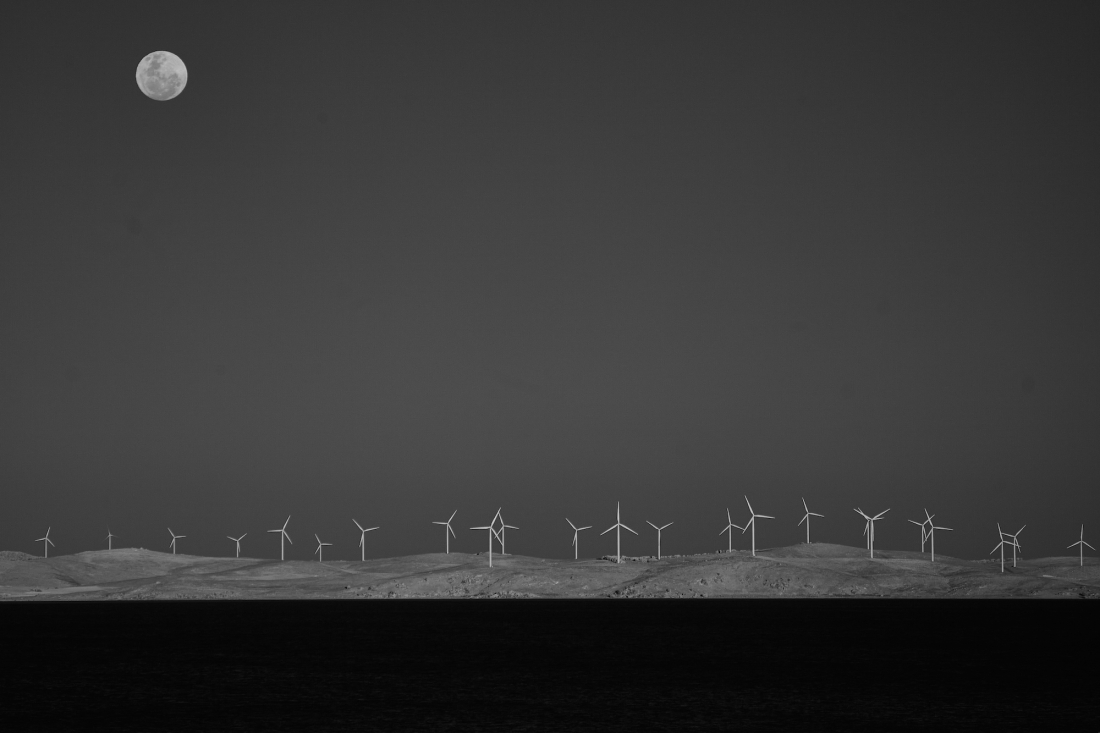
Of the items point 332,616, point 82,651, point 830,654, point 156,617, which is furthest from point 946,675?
point 156,617

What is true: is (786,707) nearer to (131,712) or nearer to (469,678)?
(469,678)

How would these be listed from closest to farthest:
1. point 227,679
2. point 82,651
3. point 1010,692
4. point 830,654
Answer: point 1010,692 < point 227,679 < point 830,654 < point 82,651

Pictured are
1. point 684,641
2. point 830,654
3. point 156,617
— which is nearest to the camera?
point 830,654

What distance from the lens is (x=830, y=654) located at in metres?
117

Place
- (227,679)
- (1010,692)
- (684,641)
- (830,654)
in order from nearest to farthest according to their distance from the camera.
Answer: (1010,692), (227,679), (830,654), (684,641)

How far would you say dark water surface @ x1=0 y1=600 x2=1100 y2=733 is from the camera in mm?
70562

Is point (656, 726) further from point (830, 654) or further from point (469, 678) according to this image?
point (830, 654)

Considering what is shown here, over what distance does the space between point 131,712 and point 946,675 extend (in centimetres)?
6207

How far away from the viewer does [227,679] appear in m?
93.9

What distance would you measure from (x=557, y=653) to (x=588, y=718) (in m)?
49.1

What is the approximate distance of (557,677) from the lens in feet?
313

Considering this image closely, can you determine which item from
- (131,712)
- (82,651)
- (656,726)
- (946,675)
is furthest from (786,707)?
(82,651)

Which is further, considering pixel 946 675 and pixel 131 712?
pixel 946 675

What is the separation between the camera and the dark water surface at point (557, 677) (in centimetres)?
7056
